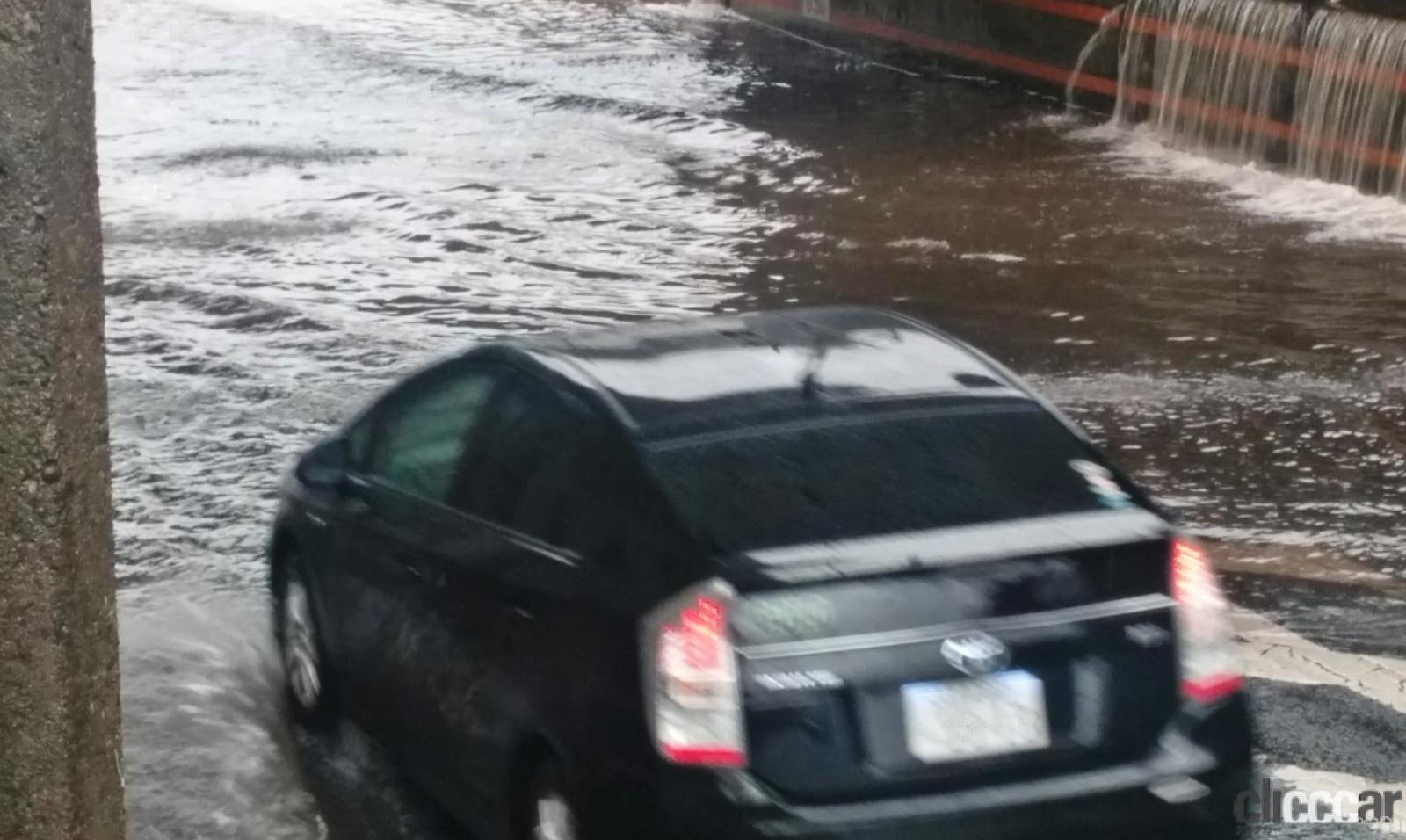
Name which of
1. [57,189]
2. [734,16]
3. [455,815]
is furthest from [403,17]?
[57,189]

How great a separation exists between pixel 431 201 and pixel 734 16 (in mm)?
13266

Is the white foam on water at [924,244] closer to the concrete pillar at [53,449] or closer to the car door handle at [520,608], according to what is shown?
the car door handle at [520,608]

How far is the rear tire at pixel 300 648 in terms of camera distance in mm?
6738

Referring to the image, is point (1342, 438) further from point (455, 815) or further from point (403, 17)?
point (403, 17)

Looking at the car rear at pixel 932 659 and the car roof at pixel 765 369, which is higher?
the car roof at pixel 765 369

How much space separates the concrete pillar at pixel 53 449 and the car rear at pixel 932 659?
4.51 feet

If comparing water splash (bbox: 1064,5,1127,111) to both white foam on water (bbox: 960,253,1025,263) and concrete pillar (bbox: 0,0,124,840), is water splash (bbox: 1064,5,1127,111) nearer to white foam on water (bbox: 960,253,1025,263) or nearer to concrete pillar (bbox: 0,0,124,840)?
white foam on water (bbox: 960,253,1025,263)

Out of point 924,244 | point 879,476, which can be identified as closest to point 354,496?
point 879,476

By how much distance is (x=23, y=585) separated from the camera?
336cm

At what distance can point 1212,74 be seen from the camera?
745 inches

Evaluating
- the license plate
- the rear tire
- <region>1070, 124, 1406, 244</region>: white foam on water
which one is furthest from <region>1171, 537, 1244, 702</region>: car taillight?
<region>1070, 124, 1406, 244</region>: white foam on water

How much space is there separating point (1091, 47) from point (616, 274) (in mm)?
8702

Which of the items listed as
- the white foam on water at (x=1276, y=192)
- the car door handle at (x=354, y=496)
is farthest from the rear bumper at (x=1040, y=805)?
the white foam on water at (x=1276, y=192)

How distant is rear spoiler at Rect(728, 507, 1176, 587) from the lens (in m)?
4.48
